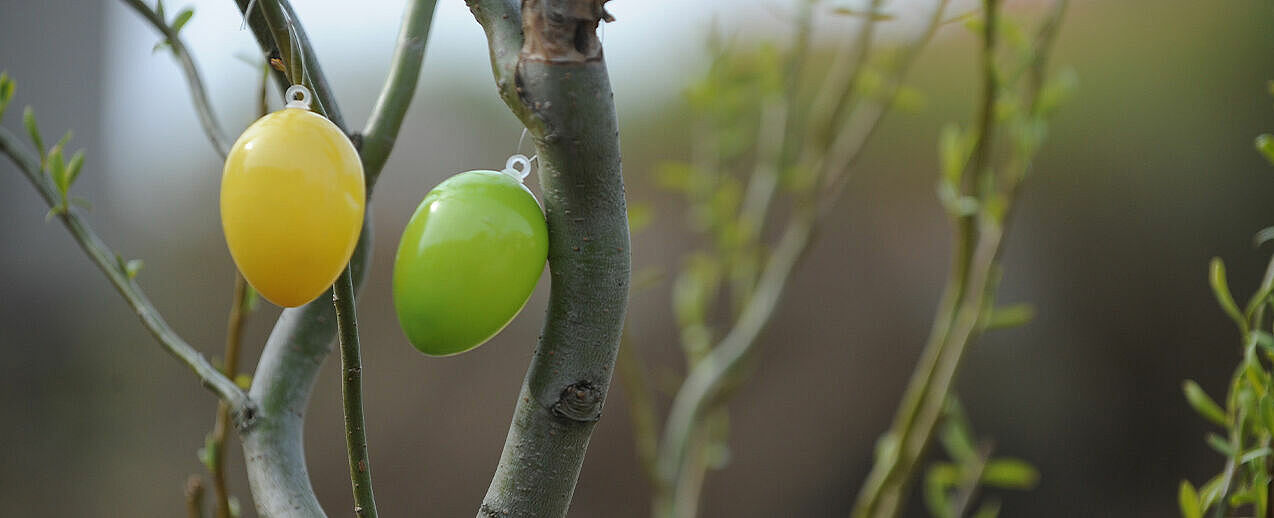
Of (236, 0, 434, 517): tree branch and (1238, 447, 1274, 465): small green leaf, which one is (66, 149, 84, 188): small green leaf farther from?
(1238, 447, 1274, 465): small green leaf

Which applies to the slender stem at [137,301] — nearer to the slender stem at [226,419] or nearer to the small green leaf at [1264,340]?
the slender stem at [226,419]

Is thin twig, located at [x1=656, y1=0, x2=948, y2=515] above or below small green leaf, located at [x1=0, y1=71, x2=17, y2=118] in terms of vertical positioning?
below

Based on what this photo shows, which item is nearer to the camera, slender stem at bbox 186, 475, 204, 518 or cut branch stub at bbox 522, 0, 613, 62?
cut branch stub at bbox 522, 0, 613, 62

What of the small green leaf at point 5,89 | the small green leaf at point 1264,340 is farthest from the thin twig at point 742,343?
the small green leaf at point 5,89

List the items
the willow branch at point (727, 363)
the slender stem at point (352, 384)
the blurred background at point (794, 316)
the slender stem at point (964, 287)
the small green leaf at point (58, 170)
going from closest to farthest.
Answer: the slender stem at point (352, 384) < the small green leaf at point (58, 170) < the slender stem at point (964, 287) < the willow branch at point (727, 363) < the blurred background at point (794, 316)

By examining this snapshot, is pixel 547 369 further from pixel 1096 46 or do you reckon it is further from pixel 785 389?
pixel 1096 46

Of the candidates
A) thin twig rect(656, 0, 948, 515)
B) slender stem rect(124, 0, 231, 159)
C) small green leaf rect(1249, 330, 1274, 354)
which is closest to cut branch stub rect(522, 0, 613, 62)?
slender stem rect(124, 0, 231, 159)

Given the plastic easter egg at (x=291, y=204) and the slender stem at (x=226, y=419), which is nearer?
the plastic easter egg at (x=291, y=204)
